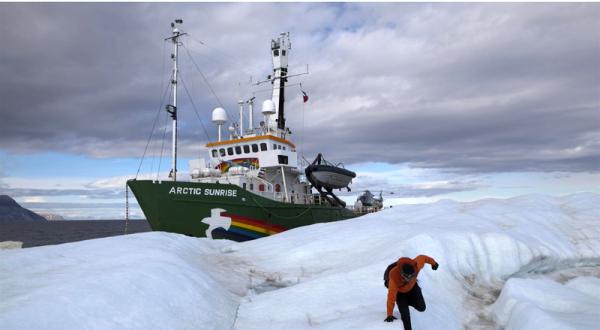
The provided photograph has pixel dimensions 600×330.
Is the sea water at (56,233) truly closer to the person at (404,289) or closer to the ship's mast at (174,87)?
the ship's mast at (174,87)

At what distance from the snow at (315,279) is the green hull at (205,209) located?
4.54 meters

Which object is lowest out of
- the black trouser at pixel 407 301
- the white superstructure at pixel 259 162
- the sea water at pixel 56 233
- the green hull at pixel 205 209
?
the sea water at pixel 56 233

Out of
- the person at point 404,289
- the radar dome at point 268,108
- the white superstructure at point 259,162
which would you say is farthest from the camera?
the radar dome at point 268,108

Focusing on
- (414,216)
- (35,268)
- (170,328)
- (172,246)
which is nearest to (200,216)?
(172,246)

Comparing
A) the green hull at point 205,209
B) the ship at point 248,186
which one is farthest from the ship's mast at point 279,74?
the green hull at point 205,209

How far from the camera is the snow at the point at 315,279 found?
16.8 feet

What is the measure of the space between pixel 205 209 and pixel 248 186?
3970 mm

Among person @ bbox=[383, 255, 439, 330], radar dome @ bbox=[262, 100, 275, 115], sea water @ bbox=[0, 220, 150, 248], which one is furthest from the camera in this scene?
sea water @ bbox=[0, 220, 150, 248]

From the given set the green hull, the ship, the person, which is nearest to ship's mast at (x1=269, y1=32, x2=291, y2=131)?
the ship

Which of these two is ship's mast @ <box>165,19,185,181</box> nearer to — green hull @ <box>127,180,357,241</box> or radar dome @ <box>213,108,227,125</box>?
green hull @ <box>127,180,357,241</box>

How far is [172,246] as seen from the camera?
9688 millimetres

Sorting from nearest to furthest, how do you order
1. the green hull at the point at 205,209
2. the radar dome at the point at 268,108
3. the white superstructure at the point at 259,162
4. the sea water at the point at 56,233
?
the green hull at the point at 205,209, the white superstructure at the point at 259,162, the radar dome at the point at 268,108, the sea water at the point at 56,233

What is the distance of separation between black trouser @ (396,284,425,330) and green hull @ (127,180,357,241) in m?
13.2

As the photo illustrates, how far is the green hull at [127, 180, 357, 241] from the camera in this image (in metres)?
16.6
